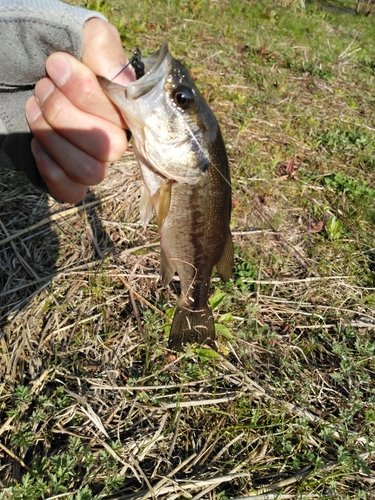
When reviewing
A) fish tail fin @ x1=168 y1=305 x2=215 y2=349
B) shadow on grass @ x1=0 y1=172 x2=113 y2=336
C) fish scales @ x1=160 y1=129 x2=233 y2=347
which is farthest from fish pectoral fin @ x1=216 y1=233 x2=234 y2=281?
shadow on grass @ x1=0 y1=172 x2=113 y2=336

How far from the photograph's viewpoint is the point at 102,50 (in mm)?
1723

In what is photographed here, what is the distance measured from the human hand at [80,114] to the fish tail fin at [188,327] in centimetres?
89

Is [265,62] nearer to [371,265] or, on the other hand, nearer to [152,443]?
[371,265]

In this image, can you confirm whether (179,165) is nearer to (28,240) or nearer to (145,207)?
(145,207)

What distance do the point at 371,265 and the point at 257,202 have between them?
3.44 feet

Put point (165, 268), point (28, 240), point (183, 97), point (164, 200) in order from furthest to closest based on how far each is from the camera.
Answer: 1. point (28, 240)
2. point (165, 268)
3. point (164, 200)
4. point (183, 97)

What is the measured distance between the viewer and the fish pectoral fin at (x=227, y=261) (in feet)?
7.32

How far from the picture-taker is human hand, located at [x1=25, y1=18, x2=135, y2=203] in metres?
1.69

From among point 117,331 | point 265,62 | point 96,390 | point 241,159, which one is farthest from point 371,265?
point 265,62

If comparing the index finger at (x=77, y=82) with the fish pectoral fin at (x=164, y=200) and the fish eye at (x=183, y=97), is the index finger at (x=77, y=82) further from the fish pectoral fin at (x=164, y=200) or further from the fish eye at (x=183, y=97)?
the fish pectoral fin at (x=164, y=200)

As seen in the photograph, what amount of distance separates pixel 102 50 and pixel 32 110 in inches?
16.6

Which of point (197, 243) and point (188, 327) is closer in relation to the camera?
point (197, 243)

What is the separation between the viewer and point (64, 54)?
167 cm

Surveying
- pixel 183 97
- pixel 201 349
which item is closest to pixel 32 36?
pixel 183 97
